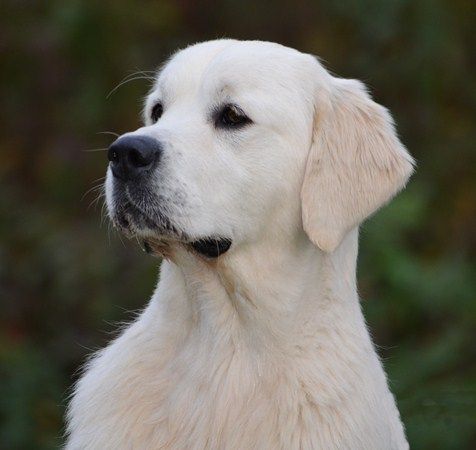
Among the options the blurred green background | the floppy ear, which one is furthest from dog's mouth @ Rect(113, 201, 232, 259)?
the blurred green background

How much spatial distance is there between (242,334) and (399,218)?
339 centimetres

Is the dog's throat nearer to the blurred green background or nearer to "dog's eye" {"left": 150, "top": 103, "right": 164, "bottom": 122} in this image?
"dog's eye" {"left": 150, "top": 103, "right": 164, "bottom": 122}

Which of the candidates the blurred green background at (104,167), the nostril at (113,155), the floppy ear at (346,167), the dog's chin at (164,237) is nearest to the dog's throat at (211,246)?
the dog's chin at (164,237)

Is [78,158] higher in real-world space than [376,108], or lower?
lower

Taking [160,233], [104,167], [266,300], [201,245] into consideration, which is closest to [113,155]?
[160,233]

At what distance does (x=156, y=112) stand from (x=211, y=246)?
788 mm

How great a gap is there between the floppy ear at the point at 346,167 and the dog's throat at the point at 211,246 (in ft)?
1.03

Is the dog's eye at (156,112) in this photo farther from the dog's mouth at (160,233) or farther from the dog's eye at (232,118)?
the dog's mouth at (160,233)

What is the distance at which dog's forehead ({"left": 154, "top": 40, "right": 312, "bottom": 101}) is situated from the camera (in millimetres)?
4719

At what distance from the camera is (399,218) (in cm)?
796

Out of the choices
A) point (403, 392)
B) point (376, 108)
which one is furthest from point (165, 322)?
point (403, 392)

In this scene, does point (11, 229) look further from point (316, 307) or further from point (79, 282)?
point (316, 307)

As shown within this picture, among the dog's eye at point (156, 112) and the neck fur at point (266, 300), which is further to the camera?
the dog's eye at point (156, 112)

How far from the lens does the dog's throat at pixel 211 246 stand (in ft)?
15.0
